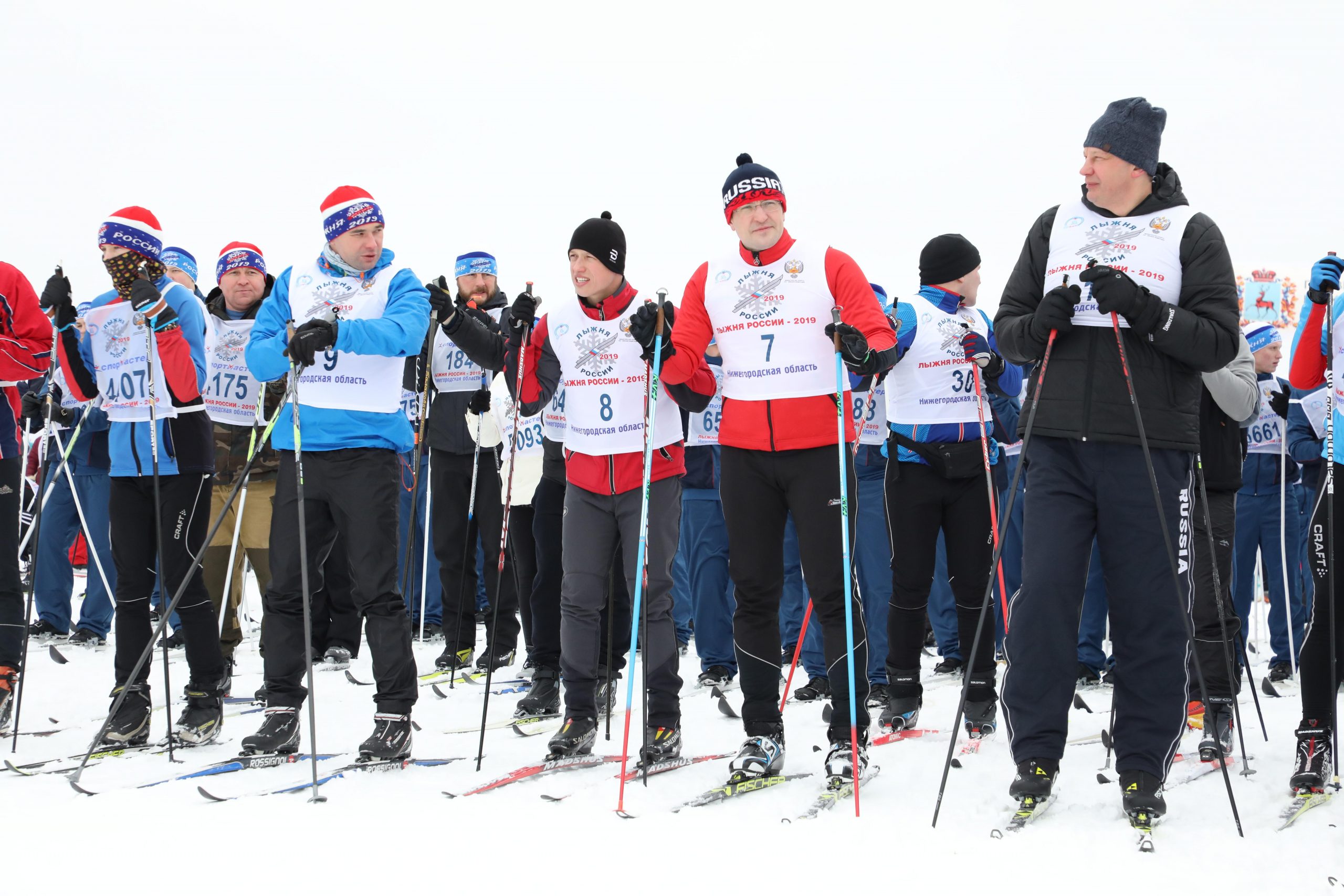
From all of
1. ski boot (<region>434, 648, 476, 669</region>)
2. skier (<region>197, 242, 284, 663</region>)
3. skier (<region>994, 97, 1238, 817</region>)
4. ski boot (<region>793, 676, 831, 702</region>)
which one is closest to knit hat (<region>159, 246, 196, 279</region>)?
skier (<region>197, 242, 284, 663</region>)

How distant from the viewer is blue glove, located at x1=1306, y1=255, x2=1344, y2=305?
3982 mm

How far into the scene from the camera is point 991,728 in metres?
4.90

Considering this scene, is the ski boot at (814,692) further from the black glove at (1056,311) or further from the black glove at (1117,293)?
the black glove at (1117,293)

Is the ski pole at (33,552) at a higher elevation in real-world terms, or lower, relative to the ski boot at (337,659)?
higher

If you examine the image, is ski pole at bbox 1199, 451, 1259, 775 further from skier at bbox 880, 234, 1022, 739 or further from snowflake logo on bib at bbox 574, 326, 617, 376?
snowflake logo on bib at bbox 574, 326, 617, 376

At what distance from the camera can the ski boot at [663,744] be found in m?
4.36

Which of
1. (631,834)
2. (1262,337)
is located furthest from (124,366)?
(1262,337)

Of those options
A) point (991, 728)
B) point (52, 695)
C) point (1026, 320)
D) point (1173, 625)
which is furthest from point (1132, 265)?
point (52, 695)

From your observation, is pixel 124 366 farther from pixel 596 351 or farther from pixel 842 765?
pixel 842 765

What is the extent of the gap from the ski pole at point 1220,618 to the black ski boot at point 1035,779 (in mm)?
619

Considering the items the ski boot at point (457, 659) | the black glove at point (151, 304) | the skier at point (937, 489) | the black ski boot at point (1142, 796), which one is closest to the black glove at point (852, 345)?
the skier at point (937, 489)

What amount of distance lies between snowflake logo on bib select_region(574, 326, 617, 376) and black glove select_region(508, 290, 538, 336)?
0.29 meters

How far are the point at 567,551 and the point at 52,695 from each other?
3462 millimetres

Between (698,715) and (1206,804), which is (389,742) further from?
(1206,804)
